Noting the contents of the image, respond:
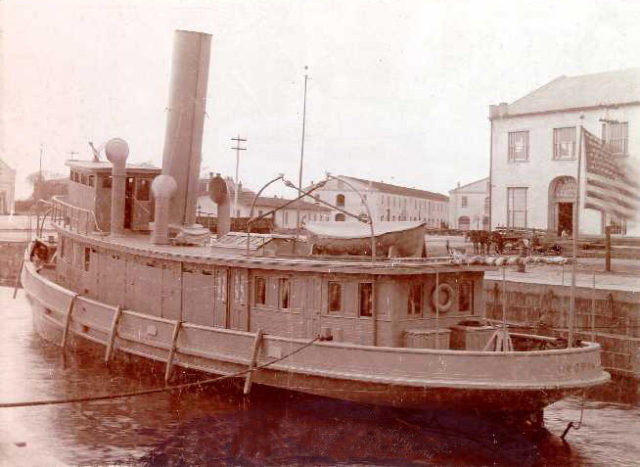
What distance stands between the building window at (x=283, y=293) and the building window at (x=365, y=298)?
150cm

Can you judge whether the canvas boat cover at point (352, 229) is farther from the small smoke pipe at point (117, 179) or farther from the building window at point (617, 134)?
the building window at point (617, 134)

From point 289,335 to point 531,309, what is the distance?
9484 millimetres

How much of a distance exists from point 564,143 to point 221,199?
20231mm

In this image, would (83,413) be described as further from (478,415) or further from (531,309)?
(531,309)

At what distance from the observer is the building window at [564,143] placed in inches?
1266

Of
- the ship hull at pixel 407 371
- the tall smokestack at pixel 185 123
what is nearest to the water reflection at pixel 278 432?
the ship hull at pixel 407 371

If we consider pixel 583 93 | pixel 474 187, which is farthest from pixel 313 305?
pixel 474 187

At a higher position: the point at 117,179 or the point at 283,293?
the point at 117,179

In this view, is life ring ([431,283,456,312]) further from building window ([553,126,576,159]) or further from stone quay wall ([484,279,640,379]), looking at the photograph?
building window ([553,126,576,159])

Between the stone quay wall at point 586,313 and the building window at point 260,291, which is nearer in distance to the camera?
the building window at point 260,291

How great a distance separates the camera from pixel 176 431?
12.1m

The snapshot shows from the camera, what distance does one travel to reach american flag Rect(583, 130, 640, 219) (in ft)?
39.1

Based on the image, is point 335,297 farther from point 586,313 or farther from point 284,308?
point 586,313

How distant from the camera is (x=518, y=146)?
1359 inches
